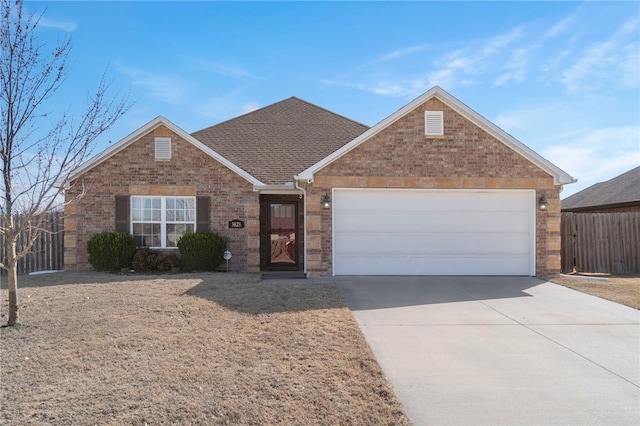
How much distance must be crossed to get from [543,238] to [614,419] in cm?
861

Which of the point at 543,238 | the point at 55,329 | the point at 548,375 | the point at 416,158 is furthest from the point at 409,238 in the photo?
the point at 55,329

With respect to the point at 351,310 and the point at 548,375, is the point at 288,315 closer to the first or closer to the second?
the point at 351,310

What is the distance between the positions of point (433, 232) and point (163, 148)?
27.0ft

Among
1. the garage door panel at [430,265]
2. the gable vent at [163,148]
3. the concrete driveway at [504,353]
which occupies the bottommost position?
the concrete driveway at [504,353]

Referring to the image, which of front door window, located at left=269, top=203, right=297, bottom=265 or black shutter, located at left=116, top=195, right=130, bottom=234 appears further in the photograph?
front door window, located at left=269, top=203, right=297, bottom=265

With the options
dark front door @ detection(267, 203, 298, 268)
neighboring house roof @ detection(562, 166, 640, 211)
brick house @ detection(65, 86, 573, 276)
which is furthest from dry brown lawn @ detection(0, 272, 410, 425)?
neighboring house roof @ detection(562, 166, 640, 211)

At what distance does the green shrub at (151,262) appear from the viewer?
11945 mm

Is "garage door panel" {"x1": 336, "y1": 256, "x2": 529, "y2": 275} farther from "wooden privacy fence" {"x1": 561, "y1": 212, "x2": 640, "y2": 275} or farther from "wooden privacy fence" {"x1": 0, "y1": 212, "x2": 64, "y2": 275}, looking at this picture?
"wooden privacy fence" {"x1": 0, "y1": 212, "x2": 64, "y2": 275}

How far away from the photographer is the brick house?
1152 cm

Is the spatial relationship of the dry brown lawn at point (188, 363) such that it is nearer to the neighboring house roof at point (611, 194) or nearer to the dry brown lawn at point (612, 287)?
the dry brown lawn at point (612, 287)

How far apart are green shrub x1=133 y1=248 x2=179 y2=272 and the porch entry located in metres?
3.02

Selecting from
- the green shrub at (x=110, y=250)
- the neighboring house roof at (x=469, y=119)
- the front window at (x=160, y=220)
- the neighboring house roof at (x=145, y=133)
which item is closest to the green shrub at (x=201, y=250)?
the front window at (x=160, y=220)

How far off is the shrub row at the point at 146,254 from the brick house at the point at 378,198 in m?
0.48

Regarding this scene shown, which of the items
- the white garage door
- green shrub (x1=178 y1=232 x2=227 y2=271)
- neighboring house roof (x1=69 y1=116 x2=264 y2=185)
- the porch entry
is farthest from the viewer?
the porch entry
